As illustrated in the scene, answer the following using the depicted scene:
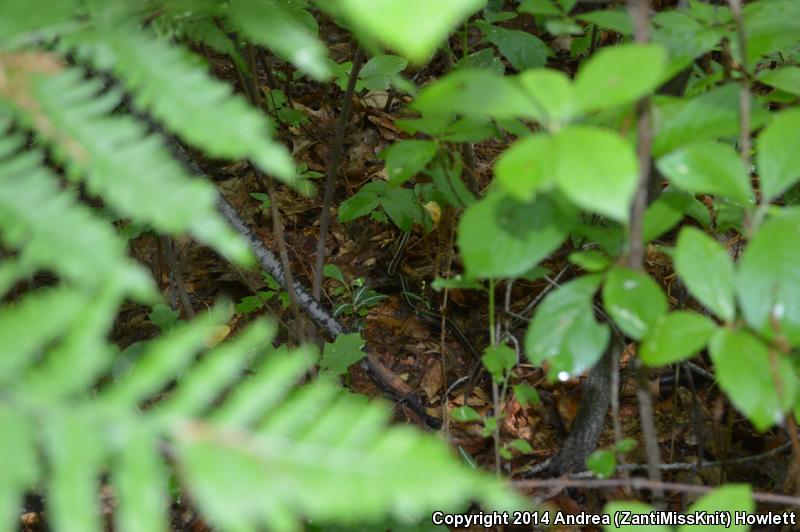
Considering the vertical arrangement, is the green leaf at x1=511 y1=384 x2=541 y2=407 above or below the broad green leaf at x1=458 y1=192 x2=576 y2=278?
below

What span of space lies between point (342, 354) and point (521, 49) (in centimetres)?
87

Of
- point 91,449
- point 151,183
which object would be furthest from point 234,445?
point 151,183

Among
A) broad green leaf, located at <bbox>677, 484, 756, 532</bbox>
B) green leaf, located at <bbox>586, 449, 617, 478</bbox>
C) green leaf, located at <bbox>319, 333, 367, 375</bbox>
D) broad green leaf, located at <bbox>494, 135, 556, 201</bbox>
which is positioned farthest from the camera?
green leaf, located at <bbox>319, 333, 367, 375</bbox>

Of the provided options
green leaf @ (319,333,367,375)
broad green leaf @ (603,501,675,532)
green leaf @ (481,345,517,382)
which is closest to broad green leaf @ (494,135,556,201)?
broad green leaf @ (603,501,675,532)

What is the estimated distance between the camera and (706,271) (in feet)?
2.59

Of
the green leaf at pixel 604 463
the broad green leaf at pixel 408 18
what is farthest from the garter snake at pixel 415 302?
the broad green leaf at pixel 408 18

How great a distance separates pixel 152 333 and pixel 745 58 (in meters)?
1.89

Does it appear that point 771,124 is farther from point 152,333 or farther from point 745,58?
point 152,333

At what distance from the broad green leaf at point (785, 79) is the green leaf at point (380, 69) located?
3.22 ft

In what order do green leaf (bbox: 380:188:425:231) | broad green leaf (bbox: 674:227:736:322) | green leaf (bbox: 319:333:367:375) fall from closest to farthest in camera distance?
broad green leaf (bbox: 674:227:736:322) < green leaf (bbox: 319:333:367:375) < green leaf (bbox: 380:188:425:231)

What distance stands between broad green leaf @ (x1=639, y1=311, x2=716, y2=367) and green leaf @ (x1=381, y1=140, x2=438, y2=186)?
21.5 inches

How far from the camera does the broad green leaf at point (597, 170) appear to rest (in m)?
0.60

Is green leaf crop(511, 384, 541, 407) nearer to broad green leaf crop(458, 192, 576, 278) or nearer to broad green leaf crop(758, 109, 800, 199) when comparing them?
broad green leaf crop(458, 192, 576, 278)

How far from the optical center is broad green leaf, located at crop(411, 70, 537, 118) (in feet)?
2.16
